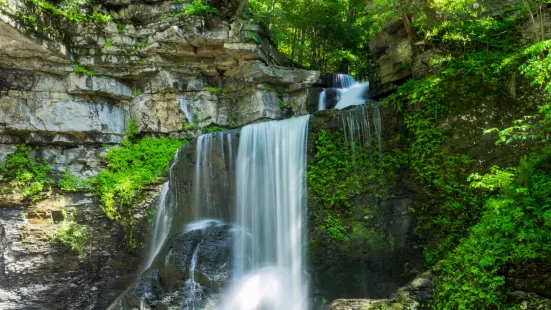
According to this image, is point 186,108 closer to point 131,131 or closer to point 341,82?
point 131,131

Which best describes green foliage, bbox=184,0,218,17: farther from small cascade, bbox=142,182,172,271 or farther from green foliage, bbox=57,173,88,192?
green foliage, bbox=57,173,88,192

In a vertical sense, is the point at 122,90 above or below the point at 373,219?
above

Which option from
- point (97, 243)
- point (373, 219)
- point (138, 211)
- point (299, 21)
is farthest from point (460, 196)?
point (299, 21)

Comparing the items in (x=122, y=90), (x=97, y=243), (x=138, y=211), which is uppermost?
(x=122, y=90)

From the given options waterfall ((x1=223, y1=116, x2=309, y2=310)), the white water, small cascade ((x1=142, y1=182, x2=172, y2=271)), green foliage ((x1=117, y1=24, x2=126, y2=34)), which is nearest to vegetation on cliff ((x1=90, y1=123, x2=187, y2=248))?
small cascade ((x1=142, y1=182, x2=172, y2=271))

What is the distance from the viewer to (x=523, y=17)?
7902mm

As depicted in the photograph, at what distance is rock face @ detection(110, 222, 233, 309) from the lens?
807cm

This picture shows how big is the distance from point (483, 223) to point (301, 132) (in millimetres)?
4624

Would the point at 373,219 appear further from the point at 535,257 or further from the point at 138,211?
the point at 138,211

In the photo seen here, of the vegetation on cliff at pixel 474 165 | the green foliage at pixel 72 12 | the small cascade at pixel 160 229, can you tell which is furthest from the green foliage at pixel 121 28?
the vegetation on cliff at pixel 474 165

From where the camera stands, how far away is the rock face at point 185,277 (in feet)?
26.5

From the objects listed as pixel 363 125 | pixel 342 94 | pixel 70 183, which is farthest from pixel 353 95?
pixel 70 183

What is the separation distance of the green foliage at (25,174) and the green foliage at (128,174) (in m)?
1.46

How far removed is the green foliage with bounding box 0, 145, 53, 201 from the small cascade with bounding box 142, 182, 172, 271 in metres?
4.04
